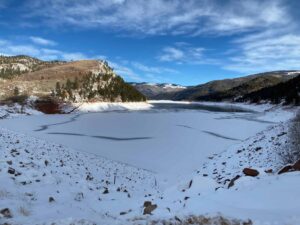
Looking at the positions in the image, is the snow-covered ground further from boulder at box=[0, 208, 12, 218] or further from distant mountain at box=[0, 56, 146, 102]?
distant mountain at box=[0, 56, 146, 102]

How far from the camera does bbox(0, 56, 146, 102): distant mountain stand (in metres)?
104

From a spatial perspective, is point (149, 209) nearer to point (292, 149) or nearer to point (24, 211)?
point (24, 211)

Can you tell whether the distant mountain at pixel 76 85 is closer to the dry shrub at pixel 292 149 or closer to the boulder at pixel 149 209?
the dry shrub at pixel 292 149

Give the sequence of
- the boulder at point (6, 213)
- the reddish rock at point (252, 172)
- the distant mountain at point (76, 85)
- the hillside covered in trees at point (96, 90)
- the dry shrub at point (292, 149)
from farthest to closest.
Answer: the hillside covered in trees at point (96, 90)
the distant mountain at point (76, 85)
the dry shrub at point (292, 149)
the reddish rock at point (252, 172)
the boulder at point (6, 213)

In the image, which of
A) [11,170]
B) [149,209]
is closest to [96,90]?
[11,170]

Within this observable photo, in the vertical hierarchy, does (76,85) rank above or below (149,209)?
above

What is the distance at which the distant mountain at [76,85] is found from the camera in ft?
342

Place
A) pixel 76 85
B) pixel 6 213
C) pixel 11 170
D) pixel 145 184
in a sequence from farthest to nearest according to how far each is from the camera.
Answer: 1. pixel 76 85
2. pixel 145 184
3. pixel 11 170
4. pixel 6 213

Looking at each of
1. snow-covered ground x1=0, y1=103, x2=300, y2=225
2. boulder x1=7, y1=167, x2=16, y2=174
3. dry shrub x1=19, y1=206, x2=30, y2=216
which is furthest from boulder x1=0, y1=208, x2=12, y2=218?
boulder x1=7, y1=167, x2=16, y2=174

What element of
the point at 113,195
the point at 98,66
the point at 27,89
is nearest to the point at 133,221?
the point at 113,195

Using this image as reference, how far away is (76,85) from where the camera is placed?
122 metres

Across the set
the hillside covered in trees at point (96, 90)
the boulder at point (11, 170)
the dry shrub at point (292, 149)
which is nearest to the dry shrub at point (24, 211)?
the boulder at point (11, 170)

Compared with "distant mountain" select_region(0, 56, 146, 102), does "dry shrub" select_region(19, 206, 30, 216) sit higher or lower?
lower

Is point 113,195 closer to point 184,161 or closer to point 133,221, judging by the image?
point 133,221
